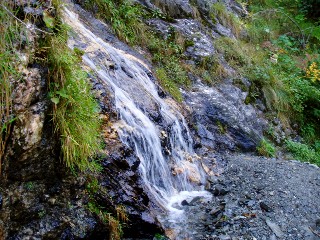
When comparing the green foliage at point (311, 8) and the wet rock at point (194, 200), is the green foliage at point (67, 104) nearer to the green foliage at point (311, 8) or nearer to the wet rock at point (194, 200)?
the wet rock at point (194, 200)

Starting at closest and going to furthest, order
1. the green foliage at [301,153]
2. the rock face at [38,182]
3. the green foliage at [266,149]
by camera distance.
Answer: the rock face at [38,182] < the green foliage at [266,149] < the green foliage at [301,153]

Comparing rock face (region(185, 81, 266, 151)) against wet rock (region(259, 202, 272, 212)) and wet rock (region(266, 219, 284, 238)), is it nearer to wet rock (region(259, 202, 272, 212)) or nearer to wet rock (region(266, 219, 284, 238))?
wet rock (region(259, 202, 272, 212))

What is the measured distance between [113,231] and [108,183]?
0.54 metres

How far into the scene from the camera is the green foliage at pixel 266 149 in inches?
287

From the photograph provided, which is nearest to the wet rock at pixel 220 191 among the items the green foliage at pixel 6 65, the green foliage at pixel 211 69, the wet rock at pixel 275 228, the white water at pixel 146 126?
the white water at pixel 146 126

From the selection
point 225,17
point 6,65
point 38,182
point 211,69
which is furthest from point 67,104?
point 225,17

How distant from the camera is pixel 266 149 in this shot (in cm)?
740

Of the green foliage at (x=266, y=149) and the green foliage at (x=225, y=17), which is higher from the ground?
the green foliage at (x=225, y=17)

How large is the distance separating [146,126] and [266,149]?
136 inches

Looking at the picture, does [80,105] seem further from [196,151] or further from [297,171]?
[297,171]

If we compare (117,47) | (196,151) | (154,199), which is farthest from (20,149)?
(117,47)

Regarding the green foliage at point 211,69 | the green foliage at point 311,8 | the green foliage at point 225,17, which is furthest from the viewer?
the green foliage at point 311,8

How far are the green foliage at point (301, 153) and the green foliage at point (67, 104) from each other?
243 inches

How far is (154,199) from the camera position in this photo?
14.3 ft
